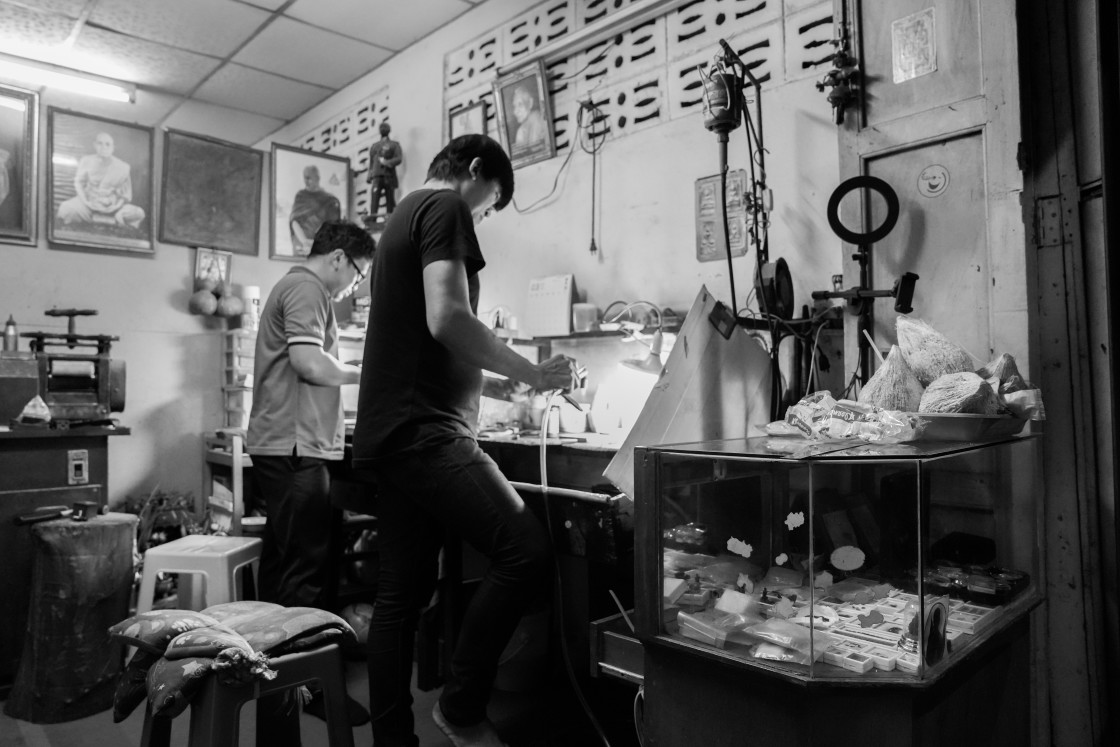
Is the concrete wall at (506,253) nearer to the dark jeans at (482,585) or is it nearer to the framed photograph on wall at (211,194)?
the framed photograph on wall at (211,194)

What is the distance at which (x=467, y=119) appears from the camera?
4070 mm

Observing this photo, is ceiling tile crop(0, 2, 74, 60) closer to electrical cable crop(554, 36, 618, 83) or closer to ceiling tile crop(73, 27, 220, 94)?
ceiling tile crop(73, 27, 220, 94)

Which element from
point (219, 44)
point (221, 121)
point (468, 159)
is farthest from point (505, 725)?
point (221, 121)

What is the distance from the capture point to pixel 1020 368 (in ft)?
5.83

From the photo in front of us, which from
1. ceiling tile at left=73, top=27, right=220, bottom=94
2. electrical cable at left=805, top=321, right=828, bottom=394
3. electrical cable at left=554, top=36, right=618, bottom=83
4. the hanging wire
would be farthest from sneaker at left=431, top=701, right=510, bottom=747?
ceiling tile at left=73, top=27, right=220, bottom=94

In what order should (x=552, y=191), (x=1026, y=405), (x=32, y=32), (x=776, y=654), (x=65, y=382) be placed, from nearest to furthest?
(x=776, y=654), (x=1026, y=405), (x=65, y=382), (x=552, y=191), (x=32, y=32)

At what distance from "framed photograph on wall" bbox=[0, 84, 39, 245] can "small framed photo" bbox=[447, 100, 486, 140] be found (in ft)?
7.04

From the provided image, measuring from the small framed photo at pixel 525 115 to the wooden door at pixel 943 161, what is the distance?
1.71m

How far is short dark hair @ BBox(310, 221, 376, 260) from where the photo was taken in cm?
290

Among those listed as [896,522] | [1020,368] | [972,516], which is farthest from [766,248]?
[896,522]

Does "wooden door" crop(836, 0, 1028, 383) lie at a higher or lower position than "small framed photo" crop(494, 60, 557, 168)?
lower

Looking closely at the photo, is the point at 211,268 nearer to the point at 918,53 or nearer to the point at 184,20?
the point at 184,20

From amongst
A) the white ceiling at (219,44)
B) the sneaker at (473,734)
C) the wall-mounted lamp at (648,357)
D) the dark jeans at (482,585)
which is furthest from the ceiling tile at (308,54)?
the sneaker at (473,734)

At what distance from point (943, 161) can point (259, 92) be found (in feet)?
15.8
